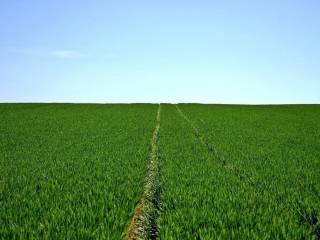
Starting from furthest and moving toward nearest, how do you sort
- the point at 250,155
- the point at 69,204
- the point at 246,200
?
the point at 250,155, the point at 246,200, the point at 69,204

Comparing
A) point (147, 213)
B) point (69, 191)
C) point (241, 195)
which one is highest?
point (241, 195)

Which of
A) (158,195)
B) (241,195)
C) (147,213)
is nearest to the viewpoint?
(147,213)

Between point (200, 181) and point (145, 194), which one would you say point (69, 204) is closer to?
point (145, 194)

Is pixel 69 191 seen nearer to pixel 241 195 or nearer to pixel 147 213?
pixel 147 213

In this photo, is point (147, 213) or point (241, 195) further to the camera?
point (241, 195)

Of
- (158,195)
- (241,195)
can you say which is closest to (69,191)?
(158,195)

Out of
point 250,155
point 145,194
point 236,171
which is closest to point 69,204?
point 145,194

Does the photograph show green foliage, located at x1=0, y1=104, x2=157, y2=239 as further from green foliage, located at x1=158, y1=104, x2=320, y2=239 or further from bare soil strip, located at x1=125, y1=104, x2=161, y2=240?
green foliage, located at x1=158, y1=104, x2=320, y2=239

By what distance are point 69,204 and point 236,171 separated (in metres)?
5.84

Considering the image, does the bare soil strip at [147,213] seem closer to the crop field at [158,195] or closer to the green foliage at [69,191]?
the crop field at [158,195]

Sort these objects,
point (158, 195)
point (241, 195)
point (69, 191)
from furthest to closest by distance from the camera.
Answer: point (158, 195) → point (69, 191) → point (241, 195)

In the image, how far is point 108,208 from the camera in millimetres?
6773

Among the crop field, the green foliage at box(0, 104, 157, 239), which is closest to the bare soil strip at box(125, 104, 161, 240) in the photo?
the crop field

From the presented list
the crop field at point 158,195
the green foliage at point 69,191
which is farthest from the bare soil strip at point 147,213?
the green foliage at point 69,191
